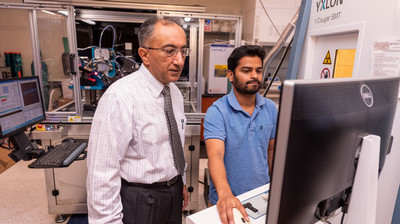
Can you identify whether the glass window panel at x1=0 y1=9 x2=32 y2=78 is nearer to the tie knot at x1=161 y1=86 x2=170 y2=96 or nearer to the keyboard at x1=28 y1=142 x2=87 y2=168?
the keyboard at x1=28 y1=142 x2=87 y2=168

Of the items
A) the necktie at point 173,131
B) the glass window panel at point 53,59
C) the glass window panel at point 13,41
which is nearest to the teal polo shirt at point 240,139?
the necktie at point 173,131

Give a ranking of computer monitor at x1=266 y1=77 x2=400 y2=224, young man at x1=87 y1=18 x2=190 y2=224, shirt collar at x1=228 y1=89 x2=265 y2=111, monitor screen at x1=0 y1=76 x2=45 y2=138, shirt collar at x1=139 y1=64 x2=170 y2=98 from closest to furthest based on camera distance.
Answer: computer monitor at x1=266 y1=77 x2=400 y2=224
young man at x1=87 y1=18 x2=190 y2=224
shirt collar at x1=139 y1=64 x2=170 y2=98
shirt collar at x1=228 y1=89 x2=265 y2=111
monitor screen at x1=0 y1=76 x2=45 y2=138

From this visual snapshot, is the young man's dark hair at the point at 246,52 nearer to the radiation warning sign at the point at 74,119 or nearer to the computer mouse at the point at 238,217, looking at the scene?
the computer mouse at the point at 238,217

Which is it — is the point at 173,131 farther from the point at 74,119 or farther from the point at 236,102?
the point at 74,119

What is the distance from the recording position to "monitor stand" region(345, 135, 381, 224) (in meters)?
0.63

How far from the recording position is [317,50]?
1.72 metres

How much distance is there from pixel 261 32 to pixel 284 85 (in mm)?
3363

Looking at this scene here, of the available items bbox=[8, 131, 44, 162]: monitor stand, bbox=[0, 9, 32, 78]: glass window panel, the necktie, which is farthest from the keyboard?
bbox=[0, 9, 32, 78]: glass window panel

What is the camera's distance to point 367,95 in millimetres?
616

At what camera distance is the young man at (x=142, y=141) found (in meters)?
1.02

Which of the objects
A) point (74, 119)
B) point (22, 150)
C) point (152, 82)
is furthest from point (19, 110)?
point (152, 82)

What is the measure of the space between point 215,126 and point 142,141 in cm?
38

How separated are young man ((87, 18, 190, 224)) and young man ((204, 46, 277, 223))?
0.70 ft

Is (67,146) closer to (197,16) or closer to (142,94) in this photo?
(142,94)
